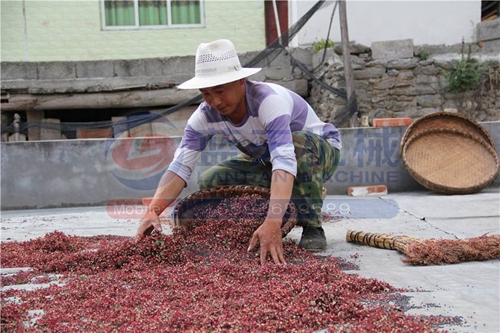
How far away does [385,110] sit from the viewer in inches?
293

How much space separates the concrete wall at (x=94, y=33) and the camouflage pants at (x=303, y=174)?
684 centimetres

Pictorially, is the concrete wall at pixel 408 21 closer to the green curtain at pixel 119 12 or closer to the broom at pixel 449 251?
the green curtain at pixel 119 12

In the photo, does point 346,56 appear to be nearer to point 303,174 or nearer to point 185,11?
point 185,11

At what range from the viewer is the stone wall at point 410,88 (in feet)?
24.1

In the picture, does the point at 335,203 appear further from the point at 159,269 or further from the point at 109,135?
the point at 109,135

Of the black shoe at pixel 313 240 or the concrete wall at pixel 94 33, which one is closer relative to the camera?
the black shoe at pixel 313 240

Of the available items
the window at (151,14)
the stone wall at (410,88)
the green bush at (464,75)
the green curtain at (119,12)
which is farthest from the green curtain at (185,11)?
the green bush at (464,75)

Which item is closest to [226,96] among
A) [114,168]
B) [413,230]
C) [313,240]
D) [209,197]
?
[209,197]

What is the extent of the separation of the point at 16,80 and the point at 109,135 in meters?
1.79

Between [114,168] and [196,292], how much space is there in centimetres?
352

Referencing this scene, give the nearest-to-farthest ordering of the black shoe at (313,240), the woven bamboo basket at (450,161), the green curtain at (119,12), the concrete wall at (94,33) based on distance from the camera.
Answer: the black shoe at (313,240) → the woven bamboo basket at (450,161) → the concrete wall at (94,33) → the green curtain at (119,12)

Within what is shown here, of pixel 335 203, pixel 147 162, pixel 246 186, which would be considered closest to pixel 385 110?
pixel 335 203

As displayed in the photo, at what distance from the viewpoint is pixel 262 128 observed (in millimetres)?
2910

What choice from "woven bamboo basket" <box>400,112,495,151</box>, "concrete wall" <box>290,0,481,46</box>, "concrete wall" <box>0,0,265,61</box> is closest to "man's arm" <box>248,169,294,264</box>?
"woven bamboo basket" <box>400,112,495,151</box>
